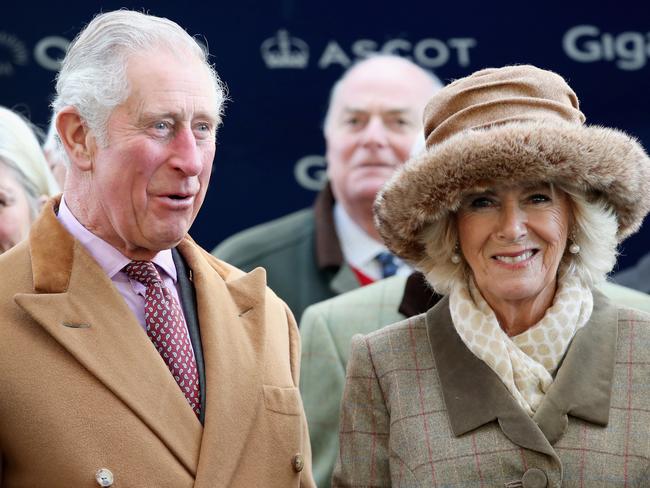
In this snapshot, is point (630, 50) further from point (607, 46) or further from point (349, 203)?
point (349, 203)

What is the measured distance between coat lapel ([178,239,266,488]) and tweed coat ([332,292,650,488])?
1.12ft

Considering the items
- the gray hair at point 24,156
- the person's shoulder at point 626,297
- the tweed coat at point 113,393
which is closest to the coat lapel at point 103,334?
the tweed coat at point 113,393

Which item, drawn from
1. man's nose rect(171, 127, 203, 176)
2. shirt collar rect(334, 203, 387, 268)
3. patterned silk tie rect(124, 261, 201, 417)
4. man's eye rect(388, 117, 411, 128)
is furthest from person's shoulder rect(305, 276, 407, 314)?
man's nose rect(171, 127, 203, 176)

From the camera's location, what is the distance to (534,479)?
3838mm

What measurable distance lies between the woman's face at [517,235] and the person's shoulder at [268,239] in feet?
6.50

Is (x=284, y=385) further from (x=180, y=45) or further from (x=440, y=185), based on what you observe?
(x=180, y=45)

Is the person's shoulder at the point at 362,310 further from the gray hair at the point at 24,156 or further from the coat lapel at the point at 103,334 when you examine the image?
the coat lapel at the point at 103,334

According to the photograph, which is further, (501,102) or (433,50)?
(433,50)

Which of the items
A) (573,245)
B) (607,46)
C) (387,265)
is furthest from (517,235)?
(607,46)

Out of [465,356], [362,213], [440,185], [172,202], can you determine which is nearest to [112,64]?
[172,202]

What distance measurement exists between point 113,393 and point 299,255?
2.40 meters

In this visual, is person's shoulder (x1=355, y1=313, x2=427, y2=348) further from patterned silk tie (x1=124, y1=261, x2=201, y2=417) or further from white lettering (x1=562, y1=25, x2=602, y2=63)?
white lettering (x1=562, y1=25, x2=602, y2=63)

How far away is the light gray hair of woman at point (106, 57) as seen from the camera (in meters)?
3.71

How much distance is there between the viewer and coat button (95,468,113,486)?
139 inches
